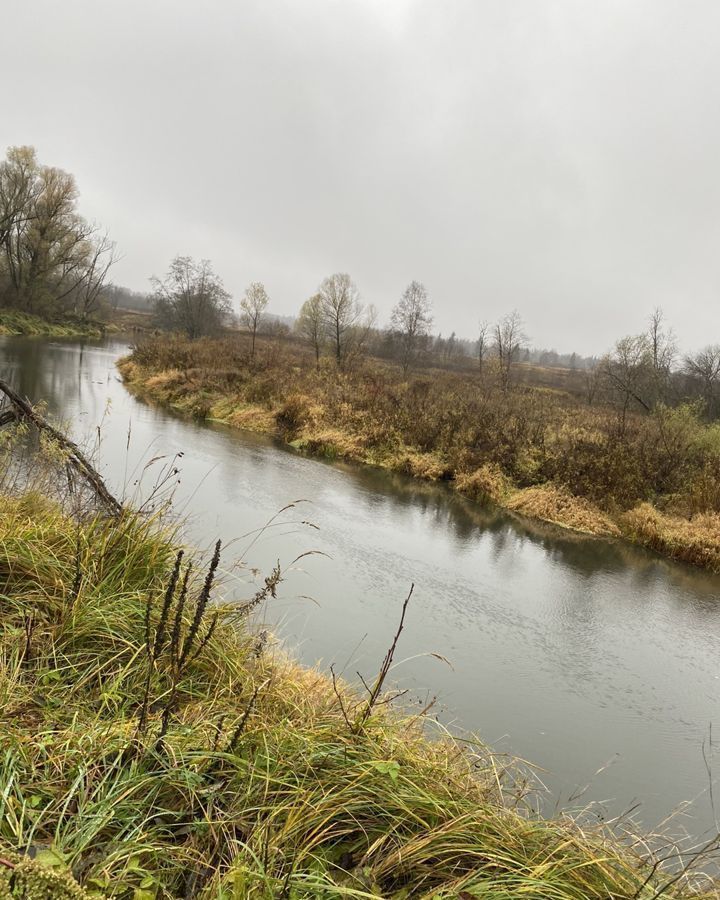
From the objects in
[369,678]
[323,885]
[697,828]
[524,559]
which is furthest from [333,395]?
[323,885]

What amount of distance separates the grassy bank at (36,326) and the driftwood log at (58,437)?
1626 inches

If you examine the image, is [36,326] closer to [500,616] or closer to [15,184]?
[15,184]

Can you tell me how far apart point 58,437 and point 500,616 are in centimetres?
565

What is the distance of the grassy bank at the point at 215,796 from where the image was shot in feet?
5.15

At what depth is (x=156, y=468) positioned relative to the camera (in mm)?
10203

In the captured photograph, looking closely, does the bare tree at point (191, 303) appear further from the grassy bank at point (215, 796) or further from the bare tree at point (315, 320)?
the grassy bank at point (215, 796)

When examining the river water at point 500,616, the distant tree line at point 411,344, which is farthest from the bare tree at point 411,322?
the river water at point 500,616

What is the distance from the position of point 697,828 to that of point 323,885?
3626mm

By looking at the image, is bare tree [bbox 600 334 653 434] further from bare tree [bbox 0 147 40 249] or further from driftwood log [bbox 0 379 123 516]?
bare tree [bbox 0 147 40 249]

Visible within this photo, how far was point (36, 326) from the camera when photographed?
4088 centimetres

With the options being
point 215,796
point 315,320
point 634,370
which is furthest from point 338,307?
point 215,796

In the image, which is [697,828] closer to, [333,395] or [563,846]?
[563,846]

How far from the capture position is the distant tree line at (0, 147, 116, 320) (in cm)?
3931

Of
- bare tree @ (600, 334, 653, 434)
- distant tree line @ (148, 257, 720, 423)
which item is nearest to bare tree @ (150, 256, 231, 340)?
distant tree line @ (148, 257, 720, 423)
